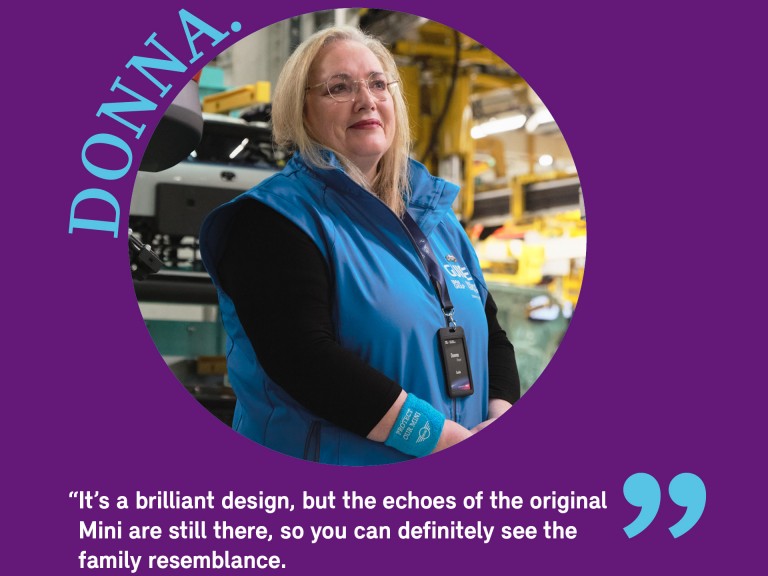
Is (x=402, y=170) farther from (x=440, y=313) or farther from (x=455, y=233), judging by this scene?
(x=440, y=313)

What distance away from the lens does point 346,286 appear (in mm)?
1279

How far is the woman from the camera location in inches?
48.6

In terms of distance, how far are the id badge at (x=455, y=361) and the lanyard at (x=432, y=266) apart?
0.02 meters

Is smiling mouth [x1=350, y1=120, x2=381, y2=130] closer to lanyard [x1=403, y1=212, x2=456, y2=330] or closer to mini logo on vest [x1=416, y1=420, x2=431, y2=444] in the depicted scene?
lanyard [x1=403, y1=212, x2=456, y2=330]

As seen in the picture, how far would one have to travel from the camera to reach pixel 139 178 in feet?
8.87

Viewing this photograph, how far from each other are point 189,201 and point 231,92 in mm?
542

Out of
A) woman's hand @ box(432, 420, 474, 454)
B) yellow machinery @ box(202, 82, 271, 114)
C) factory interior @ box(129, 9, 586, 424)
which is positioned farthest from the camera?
yellow machinery @ box(202, 82, 271, 114)

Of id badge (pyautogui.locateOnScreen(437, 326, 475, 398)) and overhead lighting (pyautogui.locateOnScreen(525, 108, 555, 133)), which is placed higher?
overhead lighting (pyautogui.locateOnScreen(525, 108, 555, 133))

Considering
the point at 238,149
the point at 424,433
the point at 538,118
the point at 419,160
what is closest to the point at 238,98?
the point at 238,149

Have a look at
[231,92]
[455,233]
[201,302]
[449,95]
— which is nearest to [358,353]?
[455,233]

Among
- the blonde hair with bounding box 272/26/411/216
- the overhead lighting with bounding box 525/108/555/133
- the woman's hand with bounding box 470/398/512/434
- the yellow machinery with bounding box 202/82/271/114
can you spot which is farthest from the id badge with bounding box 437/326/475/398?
the overhead lighting with bounding box 525/108/555/133

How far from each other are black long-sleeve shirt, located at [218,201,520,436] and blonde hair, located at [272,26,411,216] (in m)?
0.18

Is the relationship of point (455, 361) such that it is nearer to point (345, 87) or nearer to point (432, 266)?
point (432, 266)

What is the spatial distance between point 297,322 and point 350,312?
98 mm
